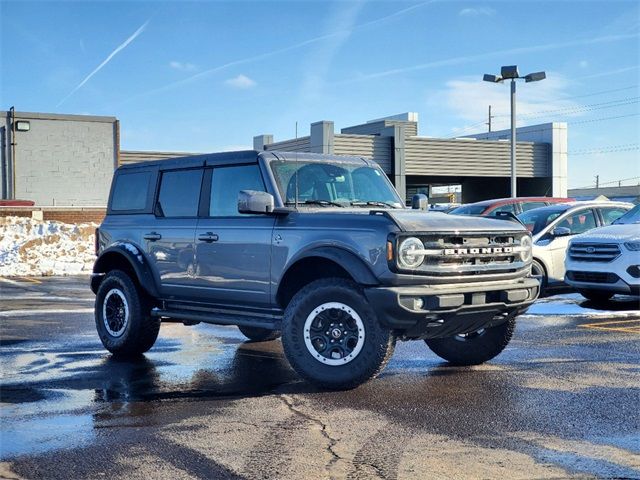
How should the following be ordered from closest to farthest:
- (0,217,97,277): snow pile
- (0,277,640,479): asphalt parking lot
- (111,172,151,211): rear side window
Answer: (0,277,640,479): asphalt parking lot
(111,172,151,211): rear side window
(0,217,97,277): snow pile

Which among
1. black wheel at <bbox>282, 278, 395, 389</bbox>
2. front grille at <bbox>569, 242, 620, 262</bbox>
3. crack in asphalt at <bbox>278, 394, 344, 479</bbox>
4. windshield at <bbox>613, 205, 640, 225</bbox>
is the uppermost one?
windshield at <bbox>613, 205, 640, 225</bbox>

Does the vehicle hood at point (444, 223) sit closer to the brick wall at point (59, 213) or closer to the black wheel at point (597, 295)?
the black wheel at point (597, 295)

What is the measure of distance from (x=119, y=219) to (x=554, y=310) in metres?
6.84

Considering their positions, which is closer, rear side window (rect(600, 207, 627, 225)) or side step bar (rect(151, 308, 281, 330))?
side step bar (rect(151, 308, 281, 330))

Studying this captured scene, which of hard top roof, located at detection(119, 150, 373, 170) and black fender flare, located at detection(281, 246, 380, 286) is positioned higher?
hard top roof, located at detection(119, 150, 373, 170)

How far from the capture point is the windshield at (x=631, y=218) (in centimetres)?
1349

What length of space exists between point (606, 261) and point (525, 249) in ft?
17.7

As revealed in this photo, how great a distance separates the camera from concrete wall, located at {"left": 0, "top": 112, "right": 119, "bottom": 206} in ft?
112

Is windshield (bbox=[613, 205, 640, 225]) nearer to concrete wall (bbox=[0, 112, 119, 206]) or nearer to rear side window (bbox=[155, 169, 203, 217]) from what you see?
rear side window (bbox=[155, 169, 203, 217])

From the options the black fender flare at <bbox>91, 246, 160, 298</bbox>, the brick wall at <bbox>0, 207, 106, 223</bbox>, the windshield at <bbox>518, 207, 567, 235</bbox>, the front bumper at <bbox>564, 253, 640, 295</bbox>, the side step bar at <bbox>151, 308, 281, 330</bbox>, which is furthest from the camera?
the brick wall at <bbox>0, 207, 106, 223</bbox>

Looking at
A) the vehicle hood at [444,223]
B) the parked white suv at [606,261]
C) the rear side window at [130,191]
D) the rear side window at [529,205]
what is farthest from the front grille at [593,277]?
the rear side window at [130,191]

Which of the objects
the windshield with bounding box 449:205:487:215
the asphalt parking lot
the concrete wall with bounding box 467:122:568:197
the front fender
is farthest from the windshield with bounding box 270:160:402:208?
the concrete wall with bounding box 467:122:568:197

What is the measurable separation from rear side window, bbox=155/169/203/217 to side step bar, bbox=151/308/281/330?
3.32ft

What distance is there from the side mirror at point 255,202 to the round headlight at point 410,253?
137 centimetres
